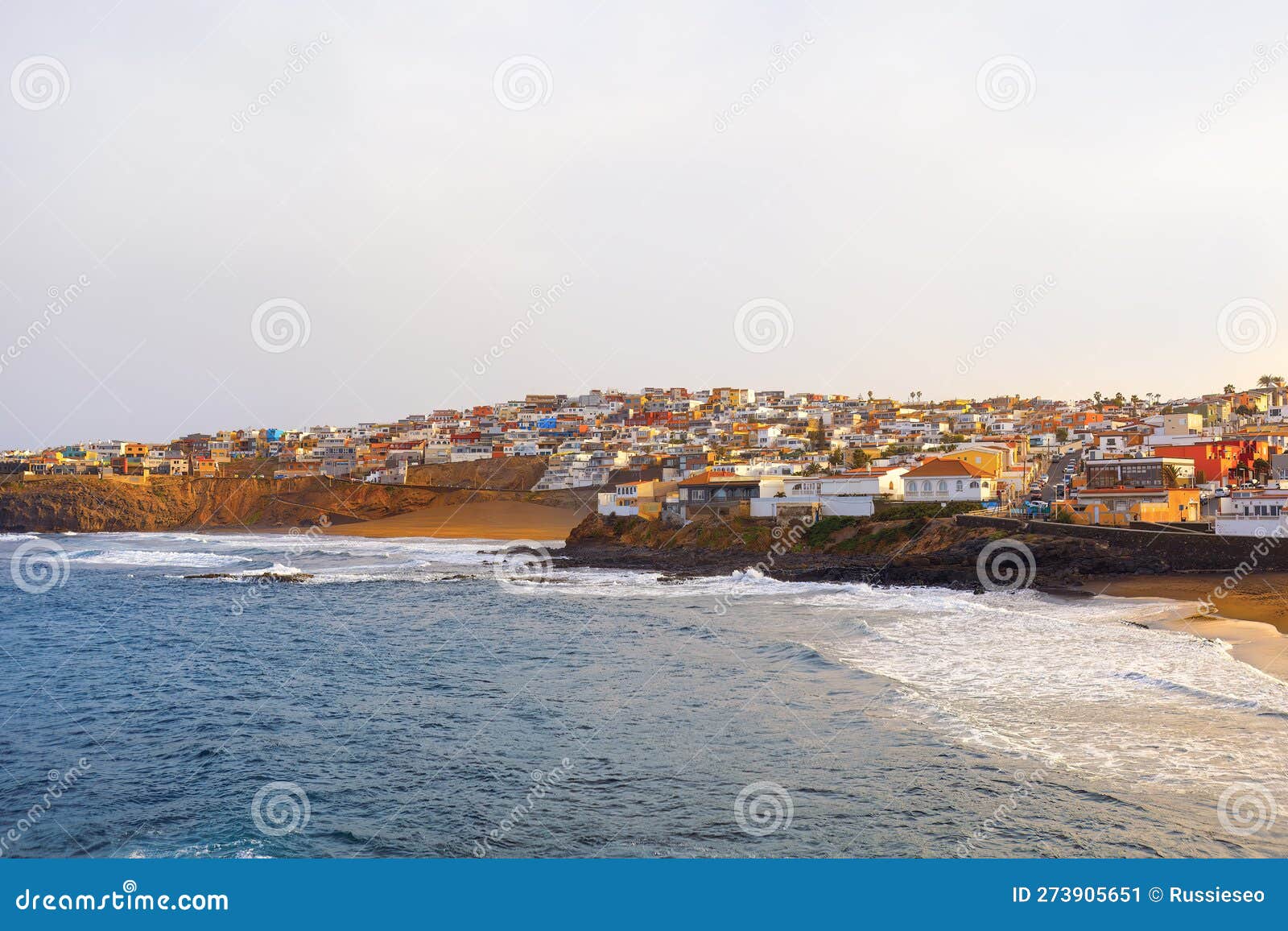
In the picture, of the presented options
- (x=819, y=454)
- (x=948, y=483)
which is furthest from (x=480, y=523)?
(x=948, y=483)

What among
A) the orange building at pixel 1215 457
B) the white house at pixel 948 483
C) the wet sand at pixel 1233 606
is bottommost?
the wet sand at pixel 1233 606

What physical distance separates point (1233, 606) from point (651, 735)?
19.1 metres

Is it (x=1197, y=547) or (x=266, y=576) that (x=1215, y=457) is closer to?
(x=1197, y=547)

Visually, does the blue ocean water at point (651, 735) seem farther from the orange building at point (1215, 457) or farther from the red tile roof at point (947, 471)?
the orange building at point (1215, 457)

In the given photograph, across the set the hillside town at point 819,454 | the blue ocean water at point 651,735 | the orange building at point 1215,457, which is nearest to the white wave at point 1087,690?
the blue ocean water at point 651,735

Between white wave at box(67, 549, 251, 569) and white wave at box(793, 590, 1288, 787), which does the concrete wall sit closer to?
white wave at box(793, 590, 1288, 787)

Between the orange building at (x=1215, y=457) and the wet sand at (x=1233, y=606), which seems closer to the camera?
the wet sand at (x=1233, y=606)

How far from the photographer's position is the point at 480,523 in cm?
7519

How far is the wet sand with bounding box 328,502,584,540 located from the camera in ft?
228

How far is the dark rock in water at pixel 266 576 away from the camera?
136 feet

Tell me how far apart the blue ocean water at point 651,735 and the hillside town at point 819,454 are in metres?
16.3

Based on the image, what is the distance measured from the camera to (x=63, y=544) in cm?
6919

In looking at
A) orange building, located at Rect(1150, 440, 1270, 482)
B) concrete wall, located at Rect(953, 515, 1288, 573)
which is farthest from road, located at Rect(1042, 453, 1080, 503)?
concrete wall, located at Rect(953, 515, 1288, 573)

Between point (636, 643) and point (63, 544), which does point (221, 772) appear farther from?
point (63, 544)
